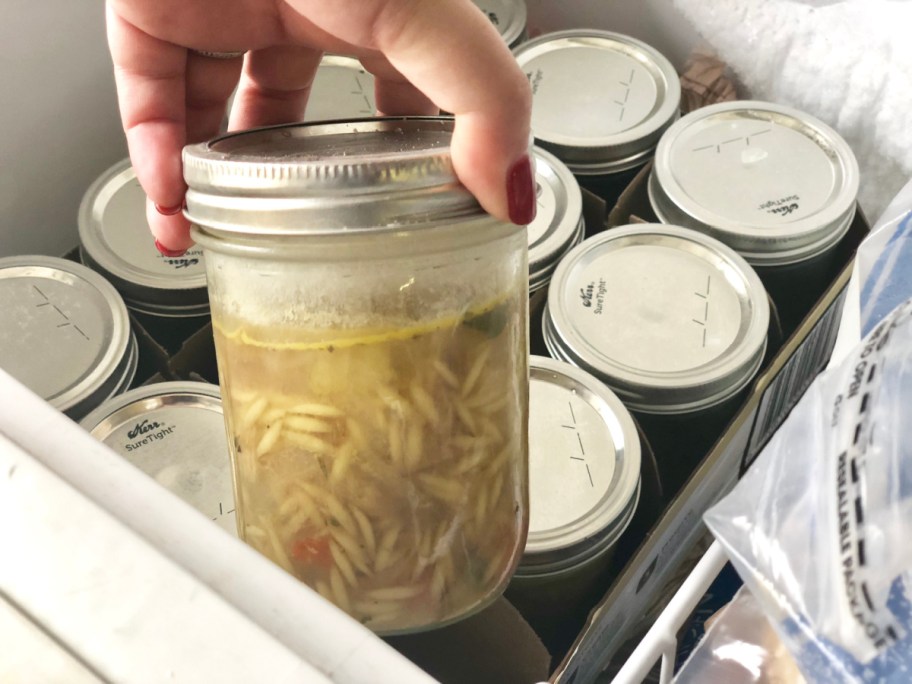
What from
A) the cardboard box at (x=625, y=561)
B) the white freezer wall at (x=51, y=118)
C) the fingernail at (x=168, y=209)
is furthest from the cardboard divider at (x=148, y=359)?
the fingernail at (x=168, y=209)

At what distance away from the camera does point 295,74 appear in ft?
2.08

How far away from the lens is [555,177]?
0.88m

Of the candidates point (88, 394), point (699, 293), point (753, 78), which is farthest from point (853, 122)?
point (88, 394)

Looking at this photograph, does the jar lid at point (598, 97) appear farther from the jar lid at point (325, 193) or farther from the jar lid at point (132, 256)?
the jar lid at point (325, 193)

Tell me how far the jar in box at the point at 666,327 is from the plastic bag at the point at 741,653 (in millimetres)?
284

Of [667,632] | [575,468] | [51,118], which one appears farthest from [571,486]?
[51,118]

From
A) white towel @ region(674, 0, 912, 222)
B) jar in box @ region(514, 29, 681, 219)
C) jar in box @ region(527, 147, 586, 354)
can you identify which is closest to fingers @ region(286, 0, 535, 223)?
jar in box @ region(527, 147, 586, 354)

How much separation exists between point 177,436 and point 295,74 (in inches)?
12.4

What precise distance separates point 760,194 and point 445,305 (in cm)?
60

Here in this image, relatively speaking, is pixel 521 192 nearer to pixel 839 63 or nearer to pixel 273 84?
pixel 273 84

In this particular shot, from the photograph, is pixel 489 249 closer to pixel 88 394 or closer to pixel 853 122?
pixel 88 394

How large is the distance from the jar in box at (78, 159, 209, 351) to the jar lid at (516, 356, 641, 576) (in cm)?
35

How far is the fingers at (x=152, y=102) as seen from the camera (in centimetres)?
55

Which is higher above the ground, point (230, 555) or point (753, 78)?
point (230, 555)
